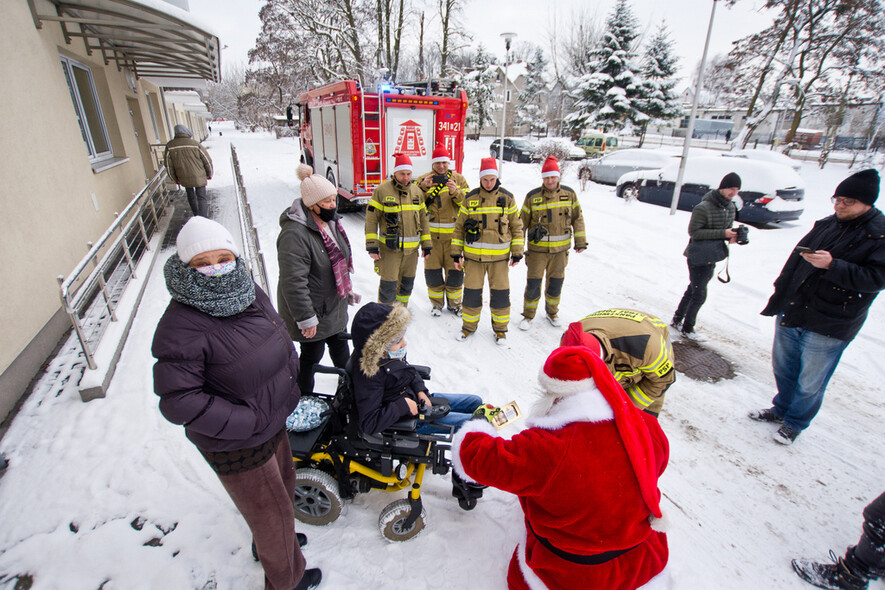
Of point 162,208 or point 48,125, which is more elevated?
point 48,125

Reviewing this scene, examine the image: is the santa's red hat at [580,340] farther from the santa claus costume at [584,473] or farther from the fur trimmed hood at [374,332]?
the fur trimmed hood at [374,332]

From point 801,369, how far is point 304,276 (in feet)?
12.7

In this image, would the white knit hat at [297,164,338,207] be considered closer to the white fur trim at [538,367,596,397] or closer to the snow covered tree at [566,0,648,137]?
the white fur trim at [538,367,596,397]

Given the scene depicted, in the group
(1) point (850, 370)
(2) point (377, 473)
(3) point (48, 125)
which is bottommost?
(1) point (850, 370)

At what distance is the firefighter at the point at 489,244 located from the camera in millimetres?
4422

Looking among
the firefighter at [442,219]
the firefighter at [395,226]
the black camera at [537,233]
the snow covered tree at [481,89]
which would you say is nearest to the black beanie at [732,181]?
the black camera at [537,233]

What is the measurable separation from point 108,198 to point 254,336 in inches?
269

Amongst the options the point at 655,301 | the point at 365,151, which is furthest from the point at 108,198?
the point at 655,301

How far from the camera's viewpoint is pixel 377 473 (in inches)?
95.2

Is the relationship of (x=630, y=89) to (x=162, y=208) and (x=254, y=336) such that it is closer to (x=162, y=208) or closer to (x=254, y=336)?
(x=162, y=208)

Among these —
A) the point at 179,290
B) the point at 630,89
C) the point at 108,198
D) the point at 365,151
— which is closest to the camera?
the point at 179,290

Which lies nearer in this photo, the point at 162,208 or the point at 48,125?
the point at 48,125

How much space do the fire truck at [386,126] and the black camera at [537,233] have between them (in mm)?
4495

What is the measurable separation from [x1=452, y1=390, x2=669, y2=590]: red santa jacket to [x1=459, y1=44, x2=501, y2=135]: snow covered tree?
3933cm
